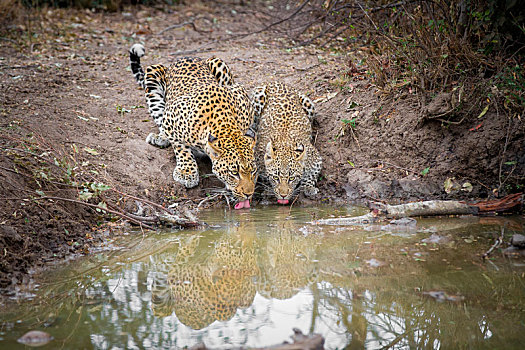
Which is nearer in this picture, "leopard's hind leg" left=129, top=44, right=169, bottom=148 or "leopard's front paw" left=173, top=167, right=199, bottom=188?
"leopard's front paw" left=173, top=167, right=199, bottom=188

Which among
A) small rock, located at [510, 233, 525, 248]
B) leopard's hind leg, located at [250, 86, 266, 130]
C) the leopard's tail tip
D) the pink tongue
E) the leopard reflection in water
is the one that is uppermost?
the leopard's tail tip

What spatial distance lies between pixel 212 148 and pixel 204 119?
68cm

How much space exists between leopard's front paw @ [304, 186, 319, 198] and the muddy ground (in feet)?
0.44

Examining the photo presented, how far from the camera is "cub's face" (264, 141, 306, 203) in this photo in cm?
728

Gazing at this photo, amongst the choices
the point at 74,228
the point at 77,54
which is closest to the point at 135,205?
the point at 74,228

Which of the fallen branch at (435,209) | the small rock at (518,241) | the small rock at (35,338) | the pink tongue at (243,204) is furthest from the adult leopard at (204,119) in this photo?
the small rock at (35,338)

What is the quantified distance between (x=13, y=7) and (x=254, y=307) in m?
11.8

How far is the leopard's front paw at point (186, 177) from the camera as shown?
7.43m

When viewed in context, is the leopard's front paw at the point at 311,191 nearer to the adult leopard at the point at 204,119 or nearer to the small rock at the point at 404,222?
the adult leopard at the point at 204,119

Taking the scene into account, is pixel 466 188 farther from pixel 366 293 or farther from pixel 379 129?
pixel 366 293

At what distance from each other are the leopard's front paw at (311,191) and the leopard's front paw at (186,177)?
5.11ft

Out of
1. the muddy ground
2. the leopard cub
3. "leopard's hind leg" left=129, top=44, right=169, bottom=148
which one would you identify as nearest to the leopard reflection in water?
the muddy ground

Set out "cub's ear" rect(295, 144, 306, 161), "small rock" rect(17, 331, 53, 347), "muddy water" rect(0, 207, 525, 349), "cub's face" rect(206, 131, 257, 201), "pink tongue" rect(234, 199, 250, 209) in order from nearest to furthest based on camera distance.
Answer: "small rock" rect(17, 331, 53, 347)
"muddy water" rect(0, 207, 525, 349)
"cub's face" rect(206, 131, 257, 201)
"pink tongue" rect(234, 199, 250, 209)
"cub's ear" rect(295, 144, 306, 161)

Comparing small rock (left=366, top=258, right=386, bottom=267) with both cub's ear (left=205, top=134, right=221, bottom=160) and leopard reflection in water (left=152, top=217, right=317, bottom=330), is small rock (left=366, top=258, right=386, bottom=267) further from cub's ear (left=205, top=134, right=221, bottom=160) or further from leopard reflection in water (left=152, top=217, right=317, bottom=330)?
cub's ear (left=205, top=134, right=221, bottom=160)
